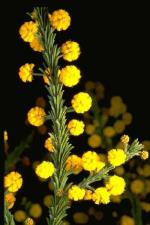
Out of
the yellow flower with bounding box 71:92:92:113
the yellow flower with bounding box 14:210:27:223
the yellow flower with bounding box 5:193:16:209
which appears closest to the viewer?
the yellow flower with bounding box 71:92:92:113

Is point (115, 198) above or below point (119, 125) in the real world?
below

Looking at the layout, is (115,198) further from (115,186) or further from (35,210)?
(115,186)

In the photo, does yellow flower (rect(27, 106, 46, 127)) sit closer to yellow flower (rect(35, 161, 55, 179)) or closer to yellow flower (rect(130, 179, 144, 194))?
yellow flower (rect(35, 161, 55, 179))

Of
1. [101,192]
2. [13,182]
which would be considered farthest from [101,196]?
[13,182]

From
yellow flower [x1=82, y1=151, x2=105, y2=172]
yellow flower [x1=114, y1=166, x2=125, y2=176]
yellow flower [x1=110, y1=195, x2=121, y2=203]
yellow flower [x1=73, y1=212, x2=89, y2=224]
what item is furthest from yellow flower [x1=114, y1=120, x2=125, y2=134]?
yellow flower [x1=82, y1=151, x2=105, y2=172]

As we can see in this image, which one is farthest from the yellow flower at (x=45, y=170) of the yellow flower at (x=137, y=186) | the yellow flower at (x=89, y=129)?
the yellow flower at (x=137, y=186)

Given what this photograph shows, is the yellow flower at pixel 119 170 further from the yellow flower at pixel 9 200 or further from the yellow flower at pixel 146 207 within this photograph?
the yellow flower at pixel 9 200
